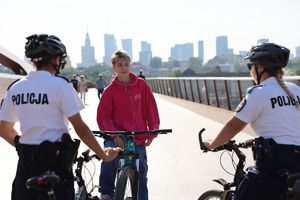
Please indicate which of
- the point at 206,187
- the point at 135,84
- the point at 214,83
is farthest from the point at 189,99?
the point at 135,84

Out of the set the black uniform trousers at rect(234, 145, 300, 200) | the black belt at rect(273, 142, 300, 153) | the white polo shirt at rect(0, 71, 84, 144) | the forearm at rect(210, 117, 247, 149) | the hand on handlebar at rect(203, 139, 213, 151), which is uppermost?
the white polo shirt at rect(0, 71, 84, 144)

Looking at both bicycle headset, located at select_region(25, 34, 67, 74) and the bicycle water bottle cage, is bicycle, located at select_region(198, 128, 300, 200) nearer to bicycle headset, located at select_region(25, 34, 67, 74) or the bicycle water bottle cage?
the bicycle water bottle cage

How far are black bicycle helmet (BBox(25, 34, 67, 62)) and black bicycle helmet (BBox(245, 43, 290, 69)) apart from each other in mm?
1219

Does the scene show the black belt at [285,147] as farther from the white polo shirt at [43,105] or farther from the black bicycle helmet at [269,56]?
the white polo shirt at [43,105]

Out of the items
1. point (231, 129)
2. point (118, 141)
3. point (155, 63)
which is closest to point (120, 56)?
point (118, 141)

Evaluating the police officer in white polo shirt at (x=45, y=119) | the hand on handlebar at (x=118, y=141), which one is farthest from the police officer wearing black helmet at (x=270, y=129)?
the hand on handlebar at (x=118, y=141)

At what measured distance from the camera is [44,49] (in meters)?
3.56

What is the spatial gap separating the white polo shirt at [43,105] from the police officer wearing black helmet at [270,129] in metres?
1.02

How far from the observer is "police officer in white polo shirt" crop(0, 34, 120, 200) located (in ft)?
11.4

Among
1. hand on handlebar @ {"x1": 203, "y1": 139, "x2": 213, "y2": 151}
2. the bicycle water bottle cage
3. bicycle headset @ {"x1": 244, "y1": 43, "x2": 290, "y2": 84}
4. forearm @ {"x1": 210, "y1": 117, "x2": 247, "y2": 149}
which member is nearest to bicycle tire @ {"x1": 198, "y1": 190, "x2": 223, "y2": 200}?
the bicycle water bottle cage

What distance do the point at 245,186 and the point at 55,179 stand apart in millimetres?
1177

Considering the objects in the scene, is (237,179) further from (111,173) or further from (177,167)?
(177,167)

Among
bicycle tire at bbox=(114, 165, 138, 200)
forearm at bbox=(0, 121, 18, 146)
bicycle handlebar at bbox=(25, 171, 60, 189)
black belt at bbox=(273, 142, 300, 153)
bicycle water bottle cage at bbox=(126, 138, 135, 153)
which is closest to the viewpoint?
bicycle handlebar at bbox=(25, 171, 60, 189)

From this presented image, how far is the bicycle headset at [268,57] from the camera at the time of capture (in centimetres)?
372
